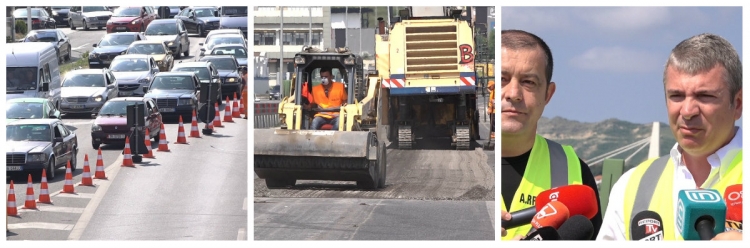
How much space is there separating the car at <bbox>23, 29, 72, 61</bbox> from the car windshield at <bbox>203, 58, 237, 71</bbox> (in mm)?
1400

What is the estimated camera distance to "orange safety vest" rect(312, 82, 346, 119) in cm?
1319

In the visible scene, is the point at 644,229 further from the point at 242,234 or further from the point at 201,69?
the point at 201,69

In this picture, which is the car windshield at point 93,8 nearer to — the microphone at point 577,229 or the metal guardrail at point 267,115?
the metal guardrail at point 267,115

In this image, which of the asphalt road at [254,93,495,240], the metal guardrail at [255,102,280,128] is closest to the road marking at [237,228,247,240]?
the asphalt road at [254,93,495,240]

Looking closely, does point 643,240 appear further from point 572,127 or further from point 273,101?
point 273,101

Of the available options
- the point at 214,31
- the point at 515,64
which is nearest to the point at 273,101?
the point at 214,31

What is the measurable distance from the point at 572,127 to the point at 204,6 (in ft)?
11.4

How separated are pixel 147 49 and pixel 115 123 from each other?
91cm

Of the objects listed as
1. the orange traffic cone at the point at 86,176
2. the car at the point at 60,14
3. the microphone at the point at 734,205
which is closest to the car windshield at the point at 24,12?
the car at the point at 60,14

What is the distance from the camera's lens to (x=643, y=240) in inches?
427

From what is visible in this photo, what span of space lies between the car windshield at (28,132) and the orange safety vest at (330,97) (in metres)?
2.59

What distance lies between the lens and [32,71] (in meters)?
12.6

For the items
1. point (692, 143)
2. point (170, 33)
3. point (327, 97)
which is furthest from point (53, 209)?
point (692, 143)

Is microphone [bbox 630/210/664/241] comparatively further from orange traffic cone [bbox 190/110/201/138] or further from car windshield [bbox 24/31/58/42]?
car windshield [bbox 24/31/58/42]
